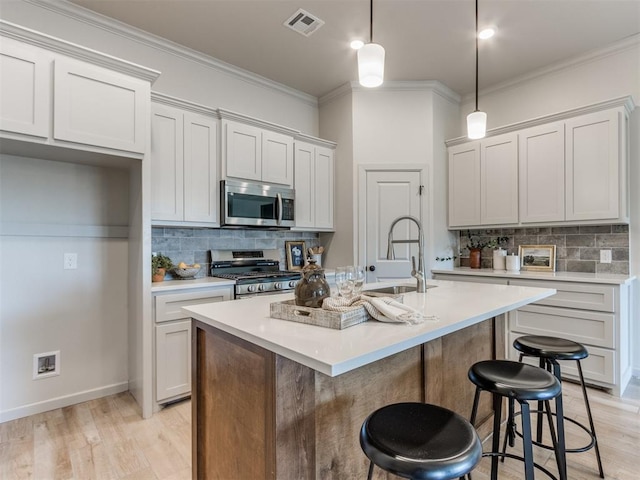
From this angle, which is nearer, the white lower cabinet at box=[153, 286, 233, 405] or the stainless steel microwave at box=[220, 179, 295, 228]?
the white lower cabinet at box=[153, 286, 233, 405]

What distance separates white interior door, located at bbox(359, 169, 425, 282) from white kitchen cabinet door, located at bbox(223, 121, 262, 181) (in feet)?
4.04

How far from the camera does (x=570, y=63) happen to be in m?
3.38

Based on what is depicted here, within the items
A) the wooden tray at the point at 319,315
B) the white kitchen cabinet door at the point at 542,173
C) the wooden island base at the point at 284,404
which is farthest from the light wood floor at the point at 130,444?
the white kitchen cabinet door at the point at 542,173

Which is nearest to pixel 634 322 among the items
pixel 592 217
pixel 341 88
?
pixel 592 217

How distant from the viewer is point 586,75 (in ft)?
10.9

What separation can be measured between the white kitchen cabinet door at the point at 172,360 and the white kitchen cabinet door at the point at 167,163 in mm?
901

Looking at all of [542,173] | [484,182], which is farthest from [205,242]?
[542,173]

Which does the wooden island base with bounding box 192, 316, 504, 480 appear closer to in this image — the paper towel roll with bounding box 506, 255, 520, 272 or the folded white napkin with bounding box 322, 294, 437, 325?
the folded white napkin with bounding box 322, 294, 437, 325

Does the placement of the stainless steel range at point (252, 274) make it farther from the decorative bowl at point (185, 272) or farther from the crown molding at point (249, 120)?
the crown molding at point (249, 120)

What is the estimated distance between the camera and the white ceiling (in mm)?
2641

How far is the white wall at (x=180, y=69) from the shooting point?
99.4 inches

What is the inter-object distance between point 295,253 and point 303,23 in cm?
226

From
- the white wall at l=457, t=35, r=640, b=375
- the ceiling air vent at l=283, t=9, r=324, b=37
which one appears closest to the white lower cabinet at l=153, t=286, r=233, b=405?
the ceiling air vent at l=283, t=9, r=324, b=37

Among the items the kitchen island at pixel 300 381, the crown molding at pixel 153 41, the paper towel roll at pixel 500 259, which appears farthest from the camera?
the paper towel roll at pixel 500 259
